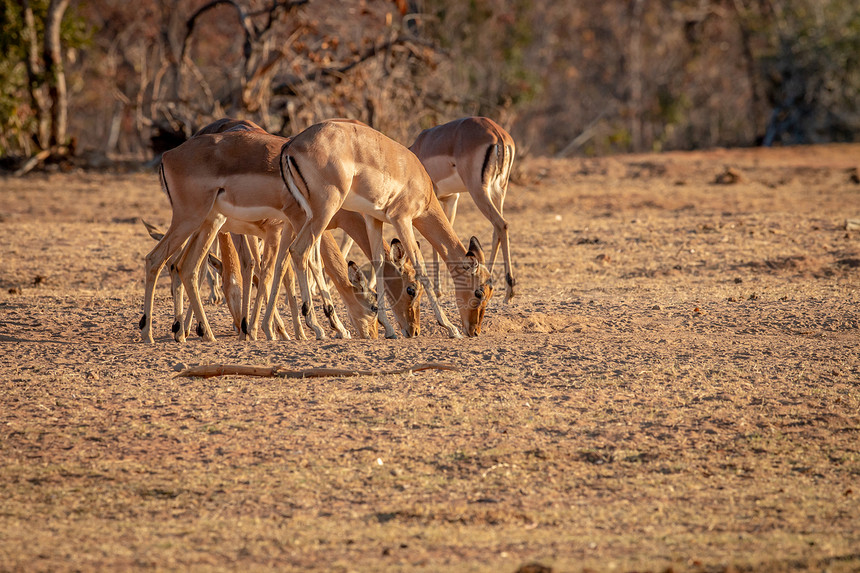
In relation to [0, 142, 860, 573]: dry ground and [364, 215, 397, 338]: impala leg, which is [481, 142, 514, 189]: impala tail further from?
[364, 215, 397, 338]: impala leg

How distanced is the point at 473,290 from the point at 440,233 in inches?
24.8

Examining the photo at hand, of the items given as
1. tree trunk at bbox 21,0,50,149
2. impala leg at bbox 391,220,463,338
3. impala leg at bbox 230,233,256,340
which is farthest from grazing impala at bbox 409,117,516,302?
tree trunk at bbox 21,0,50,149

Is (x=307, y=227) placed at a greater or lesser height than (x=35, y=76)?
lesser

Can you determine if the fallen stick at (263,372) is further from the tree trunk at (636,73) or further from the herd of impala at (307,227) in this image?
the tree trunk at (636,73)

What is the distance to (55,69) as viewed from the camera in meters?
17.7

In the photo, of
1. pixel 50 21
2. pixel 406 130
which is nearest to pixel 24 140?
pixel 50 21

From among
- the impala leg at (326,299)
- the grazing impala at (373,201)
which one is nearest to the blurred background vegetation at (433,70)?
the grazing impala at (373,201)

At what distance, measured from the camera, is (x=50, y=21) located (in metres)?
17.5

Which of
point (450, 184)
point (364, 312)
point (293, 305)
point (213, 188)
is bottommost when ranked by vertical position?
point (364, 312)

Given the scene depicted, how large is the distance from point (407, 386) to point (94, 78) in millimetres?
24389

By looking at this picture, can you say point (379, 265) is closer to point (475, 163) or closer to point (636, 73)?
point (475, 163)

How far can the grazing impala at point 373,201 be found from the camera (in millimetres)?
7281

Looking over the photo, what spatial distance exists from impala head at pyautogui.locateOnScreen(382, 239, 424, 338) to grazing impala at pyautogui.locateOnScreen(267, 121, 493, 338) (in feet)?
0.42

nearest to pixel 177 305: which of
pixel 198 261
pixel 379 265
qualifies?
pixel 198 261
